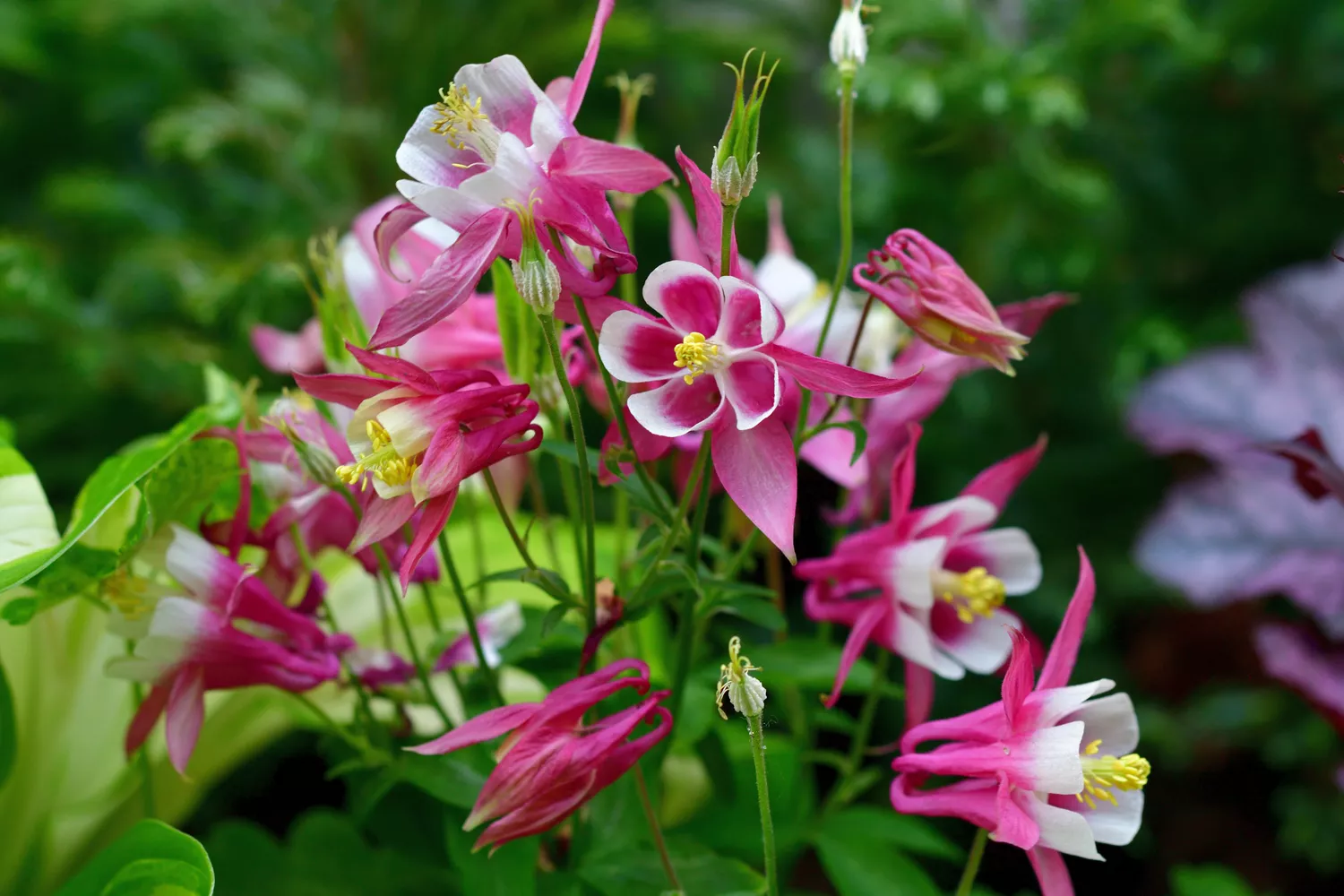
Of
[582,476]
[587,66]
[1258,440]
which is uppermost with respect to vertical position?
[587,66]

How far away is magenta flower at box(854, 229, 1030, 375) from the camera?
0.31m

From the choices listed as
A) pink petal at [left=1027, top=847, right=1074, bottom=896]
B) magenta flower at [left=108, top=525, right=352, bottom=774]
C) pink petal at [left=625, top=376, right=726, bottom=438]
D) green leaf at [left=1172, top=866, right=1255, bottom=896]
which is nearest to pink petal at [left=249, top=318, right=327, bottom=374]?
magenta flower at [left=108, top=525, right=352, bottom=774]

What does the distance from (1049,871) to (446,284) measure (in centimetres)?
23

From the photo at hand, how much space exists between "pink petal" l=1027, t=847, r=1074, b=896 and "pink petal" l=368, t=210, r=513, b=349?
8.7 inches

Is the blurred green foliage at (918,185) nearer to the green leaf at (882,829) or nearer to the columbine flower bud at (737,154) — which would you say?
the green leaf at (882,829)

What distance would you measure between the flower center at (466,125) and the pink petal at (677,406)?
82 mm

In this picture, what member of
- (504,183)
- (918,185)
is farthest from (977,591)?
(918,185)

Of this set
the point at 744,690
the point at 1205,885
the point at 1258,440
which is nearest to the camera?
the point at 744,690

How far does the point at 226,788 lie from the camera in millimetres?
917

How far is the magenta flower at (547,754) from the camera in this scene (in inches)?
11.7

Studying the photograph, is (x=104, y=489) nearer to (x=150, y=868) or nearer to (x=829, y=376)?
(x=150, y=868)

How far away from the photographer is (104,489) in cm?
38

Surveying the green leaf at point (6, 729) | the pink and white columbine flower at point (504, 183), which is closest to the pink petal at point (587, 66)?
the pink and white columbine flower at point (504, 183)

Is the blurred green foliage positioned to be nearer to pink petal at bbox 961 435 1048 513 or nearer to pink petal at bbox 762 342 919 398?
pink petal at bbox 961 435 1048 513
